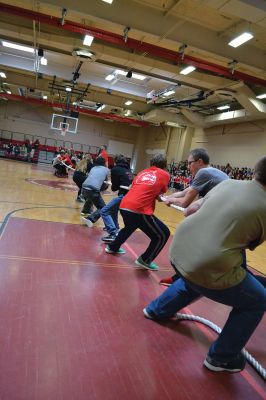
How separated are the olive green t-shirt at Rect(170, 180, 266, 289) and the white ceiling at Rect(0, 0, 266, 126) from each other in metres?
5.85

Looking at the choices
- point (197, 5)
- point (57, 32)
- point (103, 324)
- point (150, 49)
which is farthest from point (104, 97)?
point (103, 324)

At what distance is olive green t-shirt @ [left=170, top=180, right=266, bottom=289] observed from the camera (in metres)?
2.06

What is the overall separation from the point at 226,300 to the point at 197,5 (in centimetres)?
856

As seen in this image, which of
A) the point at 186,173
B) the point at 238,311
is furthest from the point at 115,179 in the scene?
the point at 186,173

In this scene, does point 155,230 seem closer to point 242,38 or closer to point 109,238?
point 109,238

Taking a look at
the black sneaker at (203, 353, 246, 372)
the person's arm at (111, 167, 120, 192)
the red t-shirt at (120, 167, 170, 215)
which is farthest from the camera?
the person's arm at (111, 167, 120, 192)

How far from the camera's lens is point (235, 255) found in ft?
7.06

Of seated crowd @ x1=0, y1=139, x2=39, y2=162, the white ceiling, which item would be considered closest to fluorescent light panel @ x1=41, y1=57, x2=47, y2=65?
the white ceiling

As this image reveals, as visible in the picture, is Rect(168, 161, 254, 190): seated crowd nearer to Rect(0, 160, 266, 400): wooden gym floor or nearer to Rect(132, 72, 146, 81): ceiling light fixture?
Rect(132, 72, 146, 81): ceiling light fixture

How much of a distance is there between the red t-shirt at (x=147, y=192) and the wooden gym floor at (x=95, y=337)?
2.88 ft

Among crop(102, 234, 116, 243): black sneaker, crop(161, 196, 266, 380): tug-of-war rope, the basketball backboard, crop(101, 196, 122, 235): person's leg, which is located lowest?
crop(102, 234, 116, 243): black sneaker

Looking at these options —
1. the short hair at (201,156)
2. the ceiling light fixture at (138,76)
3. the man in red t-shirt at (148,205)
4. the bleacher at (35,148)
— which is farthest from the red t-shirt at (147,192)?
the bleacher at (35,148)

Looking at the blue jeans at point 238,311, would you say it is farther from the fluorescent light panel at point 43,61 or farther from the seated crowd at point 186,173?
the fluorescent light panel at point 43,61

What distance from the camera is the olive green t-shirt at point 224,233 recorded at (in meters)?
2.06
